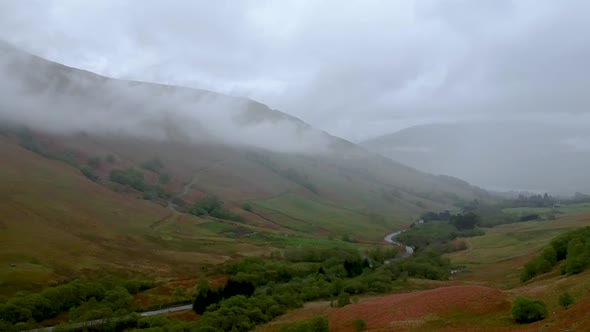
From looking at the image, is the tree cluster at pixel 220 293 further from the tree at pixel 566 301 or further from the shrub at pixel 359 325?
the tree at pixel 566 301

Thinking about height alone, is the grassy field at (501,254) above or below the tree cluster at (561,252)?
below

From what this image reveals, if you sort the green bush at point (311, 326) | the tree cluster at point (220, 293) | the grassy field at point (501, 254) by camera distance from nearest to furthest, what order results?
the green bush at point (311, 326) → the tree cluster at point (220, 293) → the grassy field at point (501, 254)

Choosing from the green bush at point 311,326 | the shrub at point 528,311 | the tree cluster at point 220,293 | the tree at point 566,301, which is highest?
the tree at point 566,301

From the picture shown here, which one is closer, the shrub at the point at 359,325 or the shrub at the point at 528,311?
the shrub at the point at 528,311

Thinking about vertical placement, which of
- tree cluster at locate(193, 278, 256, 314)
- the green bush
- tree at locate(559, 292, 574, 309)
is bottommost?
tree cluster at locate(193, 278, 256, 314)

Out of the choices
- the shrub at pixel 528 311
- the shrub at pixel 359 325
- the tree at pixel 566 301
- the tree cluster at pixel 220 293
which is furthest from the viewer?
the tree cluster at pixel 220 293

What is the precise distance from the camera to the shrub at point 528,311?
157 ft

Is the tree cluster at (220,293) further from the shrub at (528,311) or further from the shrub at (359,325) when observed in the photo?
the shrub at (528,311)

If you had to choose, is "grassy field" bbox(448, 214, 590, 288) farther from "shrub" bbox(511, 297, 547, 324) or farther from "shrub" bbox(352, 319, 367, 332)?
"shrub" bbox(511, 297, 547, 324)

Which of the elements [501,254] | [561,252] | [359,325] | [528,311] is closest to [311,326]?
[359,325]

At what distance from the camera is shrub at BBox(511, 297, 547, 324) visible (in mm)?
47906

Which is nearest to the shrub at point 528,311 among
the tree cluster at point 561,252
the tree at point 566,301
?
the tree at point 566,301

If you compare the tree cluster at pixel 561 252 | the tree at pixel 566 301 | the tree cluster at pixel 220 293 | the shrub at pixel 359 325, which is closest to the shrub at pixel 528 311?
the tree at pixel 566 301

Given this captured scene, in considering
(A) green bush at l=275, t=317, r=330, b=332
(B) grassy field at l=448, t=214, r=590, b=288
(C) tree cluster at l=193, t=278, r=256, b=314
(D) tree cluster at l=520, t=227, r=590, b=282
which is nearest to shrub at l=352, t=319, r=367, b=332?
(A) green bush at l=275, t=317, r=330, b=332
